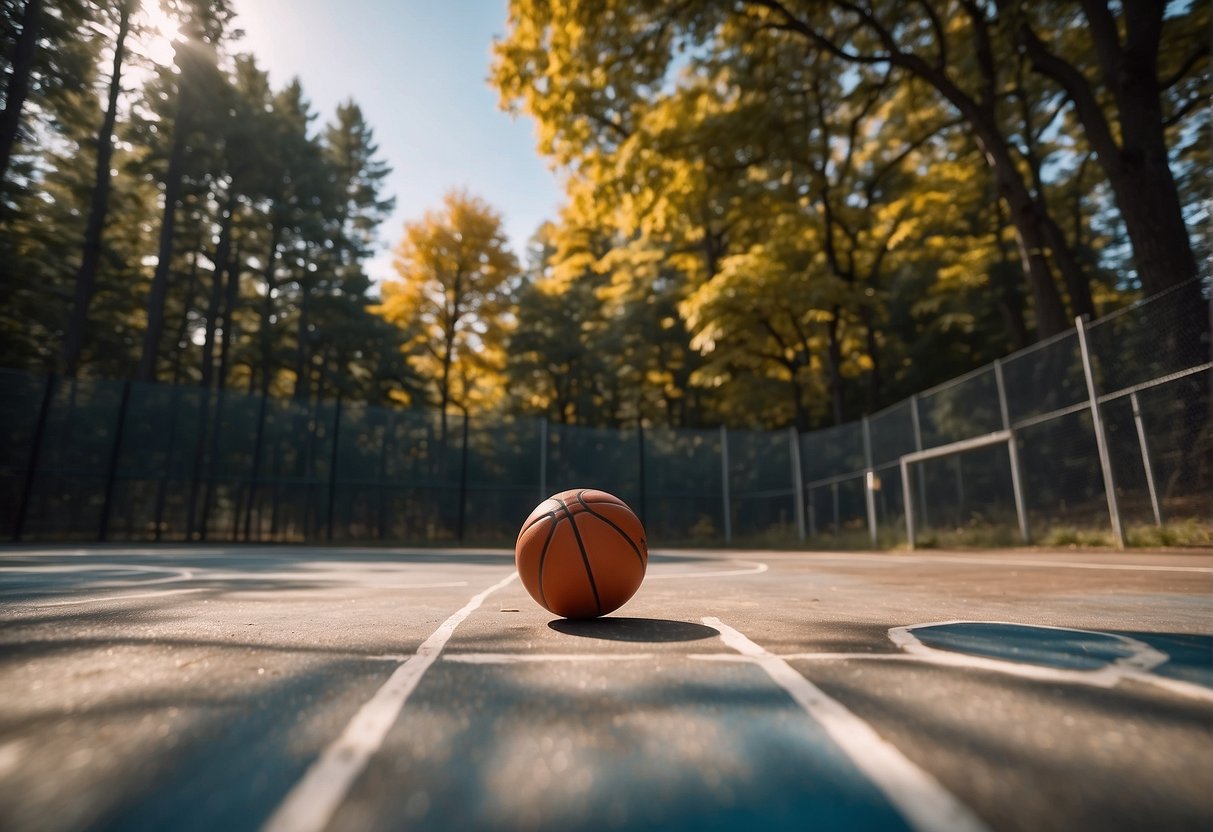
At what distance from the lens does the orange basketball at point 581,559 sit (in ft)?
12.3

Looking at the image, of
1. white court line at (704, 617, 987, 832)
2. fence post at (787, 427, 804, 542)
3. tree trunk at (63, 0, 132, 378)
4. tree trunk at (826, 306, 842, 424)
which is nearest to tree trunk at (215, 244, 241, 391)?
tree trunk at (63, 0, 132, 378)

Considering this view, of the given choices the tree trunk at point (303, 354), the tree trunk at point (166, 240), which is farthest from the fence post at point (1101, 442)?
the tree trunk at point (303, 354)

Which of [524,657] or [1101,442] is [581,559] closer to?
[524,657]

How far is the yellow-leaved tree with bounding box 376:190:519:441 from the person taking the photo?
88.7ft

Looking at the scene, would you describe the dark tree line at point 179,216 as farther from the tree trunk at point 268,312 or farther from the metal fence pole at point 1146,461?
the metal fence pole at point 1146,461

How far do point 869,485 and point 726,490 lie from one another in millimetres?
6443

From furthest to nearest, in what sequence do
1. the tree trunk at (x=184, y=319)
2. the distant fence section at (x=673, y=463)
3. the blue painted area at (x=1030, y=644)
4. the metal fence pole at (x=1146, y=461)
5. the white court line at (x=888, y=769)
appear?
the tree trunk at (x=184, y=319) → the distant fence section at (x=673, y=463) → the metal fence pole at (x=1146, y=461) → the blue painted area at (x=1030, y=644) → the white court line at (x=888, y=769)

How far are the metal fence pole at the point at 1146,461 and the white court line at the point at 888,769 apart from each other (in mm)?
10557

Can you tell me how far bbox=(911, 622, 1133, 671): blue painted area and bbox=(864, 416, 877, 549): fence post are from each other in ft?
47.3

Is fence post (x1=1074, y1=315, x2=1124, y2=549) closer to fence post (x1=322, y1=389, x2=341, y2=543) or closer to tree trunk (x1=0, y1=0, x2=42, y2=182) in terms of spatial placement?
fence post (x1=322, y1=389, x2=341, y2=543)

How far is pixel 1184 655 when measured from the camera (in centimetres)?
263

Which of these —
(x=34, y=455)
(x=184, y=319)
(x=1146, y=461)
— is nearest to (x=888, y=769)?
(x=1146, y=461)

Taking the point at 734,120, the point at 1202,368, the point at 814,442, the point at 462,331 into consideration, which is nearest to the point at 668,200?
the point at 734,120

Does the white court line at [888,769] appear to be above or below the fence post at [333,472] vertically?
below
